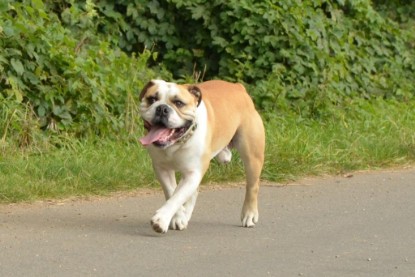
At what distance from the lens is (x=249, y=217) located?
7.84m

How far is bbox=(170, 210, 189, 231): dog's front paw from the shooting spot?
24.8 ft

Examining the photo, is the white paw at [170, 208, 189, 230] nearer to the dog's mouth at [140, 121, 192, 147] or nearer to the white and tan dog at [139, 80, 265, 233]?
the white and tan dog at [139, 80, 265, 233]

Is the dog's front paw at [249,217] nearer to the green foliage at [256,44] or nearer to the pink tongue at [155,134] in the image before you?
the pink tongue at [155,134]

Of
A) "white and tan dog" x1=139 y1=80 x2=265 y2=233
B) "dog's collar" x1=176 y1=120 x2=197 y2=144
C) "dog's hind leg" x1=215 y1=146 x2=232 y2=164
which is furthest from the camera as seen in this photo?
"dog's hind leg" x1=215 y1=146 x2=232 y2=164

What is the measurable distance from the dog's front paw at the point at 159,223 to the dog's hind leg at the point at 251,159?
0.88 m

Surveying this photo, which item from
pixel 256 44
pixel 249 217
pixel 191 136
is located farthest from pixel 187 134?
pixel 256 44

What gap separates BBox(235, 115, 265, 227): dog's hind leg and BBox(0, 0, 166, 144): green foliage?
275cm

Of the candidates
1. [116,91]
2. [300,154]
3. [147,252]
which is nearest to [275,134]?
[300,154]

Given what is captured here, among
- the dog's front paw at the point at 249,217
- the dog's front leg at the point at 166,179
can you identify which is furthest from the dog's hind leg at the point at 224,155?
the dog's front leg at the point at 166,179

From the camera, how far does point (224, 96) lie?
26.3 ft

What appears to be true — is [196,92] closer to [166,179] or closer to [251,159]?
[166,179]

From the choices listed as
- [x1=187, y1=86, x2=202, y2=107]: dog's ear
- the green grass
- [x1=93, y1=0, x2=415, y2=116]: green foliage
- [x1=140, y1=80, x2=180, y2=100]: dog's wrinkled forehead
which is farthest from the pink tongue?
[x1=93, y1=0, x2=415, y2=116]: green foliage

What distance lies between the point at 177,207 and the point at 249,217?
78 cm

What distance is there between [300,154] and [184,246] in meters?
3.22
